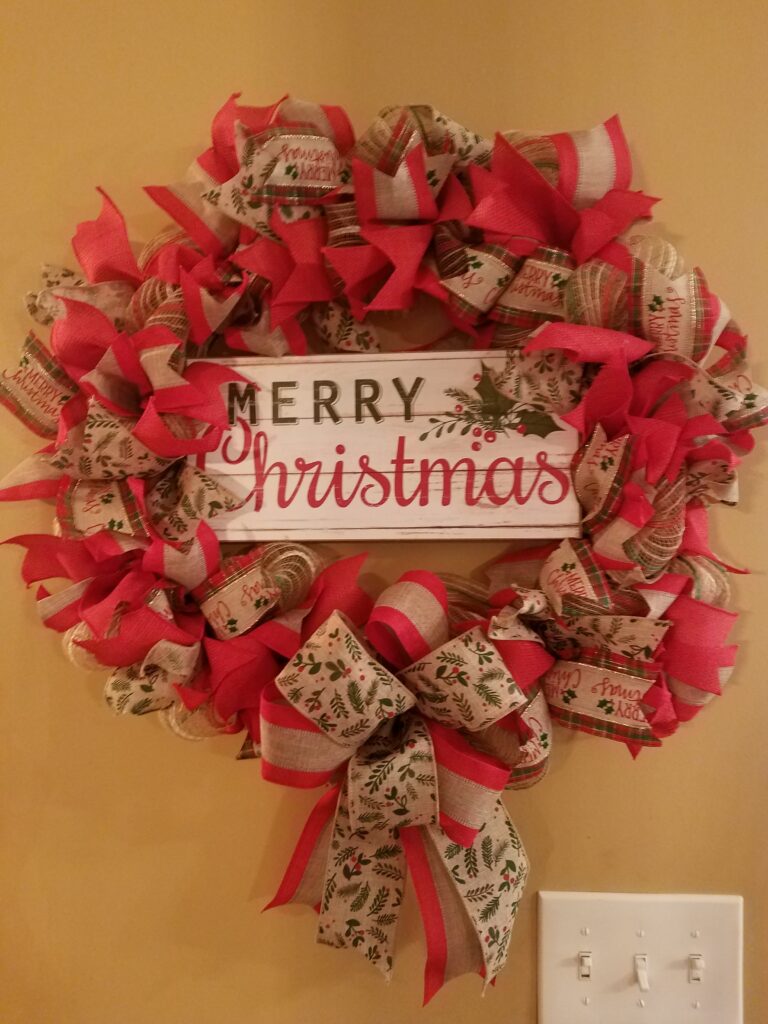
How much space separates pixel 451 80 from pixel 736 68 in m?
0.27

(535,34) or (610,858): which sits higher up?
(535,34)

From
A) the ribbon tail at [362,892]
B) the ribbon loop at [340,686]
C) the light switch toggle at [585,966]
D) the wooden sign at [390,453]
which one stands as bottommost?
the light switch toggle at [585,966]

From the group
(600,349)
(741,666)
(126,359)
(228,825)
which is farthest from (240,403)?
(741,666)

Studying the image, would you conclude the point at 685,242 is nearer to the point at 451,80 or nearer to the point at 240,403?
the point at 451,80

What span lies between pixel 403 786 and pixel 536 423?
1.12 ft

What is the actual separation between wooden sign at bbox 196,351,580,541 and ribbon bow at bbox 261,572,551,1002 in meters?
0.08

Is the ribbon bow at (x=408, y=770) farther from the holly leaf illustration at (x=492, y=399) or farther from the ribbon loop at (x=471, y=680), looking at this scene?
the holly leaf illustration at (x=492, y=399)

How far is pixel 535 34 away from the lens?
717 mm

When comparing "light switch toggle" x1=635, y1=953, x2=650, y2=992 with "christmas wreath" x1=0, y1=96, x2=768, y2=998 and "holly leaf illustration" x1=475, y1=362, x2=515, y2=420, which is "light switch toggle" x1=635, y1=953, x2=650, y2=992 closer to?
"christmas wreath" x1=0, y1=96, x2=768, y2=998

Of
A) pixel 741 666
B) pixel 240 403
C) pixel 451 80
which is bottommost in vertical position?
pixel 741 666

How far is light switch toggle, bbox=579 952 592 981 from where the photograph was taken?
0.73m

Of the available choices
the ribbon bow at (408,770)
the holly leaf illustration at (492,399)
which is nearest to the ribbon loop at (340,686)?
the ribbon bow at (408,770)

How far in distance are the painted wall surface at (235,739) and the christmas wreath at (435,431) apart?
0.26 ft

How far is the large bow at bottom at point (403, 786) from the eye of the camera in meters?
0.62
